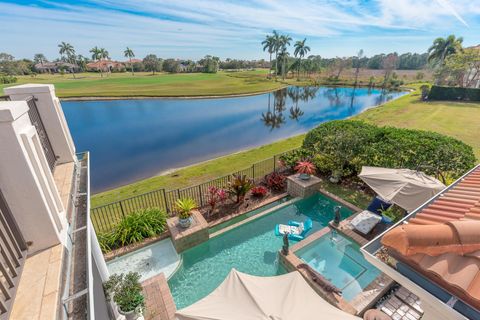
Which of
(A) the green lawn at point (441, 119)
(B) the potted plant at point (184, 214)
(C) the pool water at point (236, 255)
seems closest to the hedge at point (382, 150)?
(C) the pool water at point (236, 255)

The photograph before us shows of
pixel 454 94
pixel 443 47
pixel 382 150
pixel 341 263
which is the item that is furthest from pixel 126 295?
pixel 443 47

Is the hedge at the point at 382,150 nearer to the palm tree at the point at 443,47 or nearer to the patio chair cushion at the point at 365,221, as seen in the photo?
the patio chair cushion at the point at 365,221

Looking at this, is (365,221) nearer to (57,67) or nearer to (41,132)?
(41,132)

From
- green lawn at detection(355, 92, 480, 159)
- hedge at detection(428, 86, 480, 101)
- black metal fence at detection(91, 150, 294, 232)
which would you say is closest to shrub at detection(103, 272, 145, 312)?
black metal fence at detection(91, 150, 294, 232)

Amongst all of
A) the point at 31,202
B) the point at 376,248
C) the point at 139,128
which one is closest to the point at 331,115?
the point at 139,128

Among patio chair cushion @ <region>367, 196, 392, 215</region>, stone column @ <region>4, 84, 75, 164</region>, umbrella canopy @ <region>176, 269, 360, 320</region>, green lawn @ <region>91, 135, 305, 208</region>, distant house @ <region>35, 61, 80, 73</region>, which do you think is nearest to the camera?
umbrella canopy @ <region>176, 269, 360, 320</region>

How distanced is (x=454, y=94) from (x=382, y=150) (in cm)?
3434

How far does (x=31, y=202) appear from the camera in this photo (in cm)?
288

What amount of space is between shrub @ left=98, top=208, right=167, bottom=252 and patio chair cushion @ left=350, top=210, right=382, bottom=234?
7.05 metres

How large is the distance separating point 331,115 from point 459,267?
31148 mm

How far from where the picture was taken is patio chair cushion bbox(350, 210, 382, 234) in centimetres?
798

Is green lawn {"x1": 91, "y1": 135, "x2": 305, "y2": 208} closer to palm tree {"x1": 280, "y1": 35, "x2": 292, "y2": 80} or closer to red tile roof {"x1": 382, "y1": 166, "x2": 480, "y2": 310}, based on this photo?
red tile roof {"x1": 382, "y1": 166, "x2": 480, "y2": 310}

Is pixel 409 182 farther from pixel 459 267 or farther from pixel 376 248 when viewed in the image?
pixel 459 267

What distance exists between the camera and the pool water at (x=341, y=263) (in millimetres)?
6484
